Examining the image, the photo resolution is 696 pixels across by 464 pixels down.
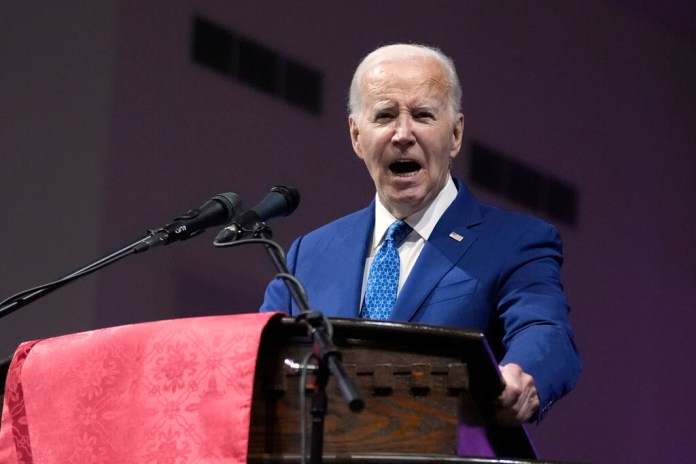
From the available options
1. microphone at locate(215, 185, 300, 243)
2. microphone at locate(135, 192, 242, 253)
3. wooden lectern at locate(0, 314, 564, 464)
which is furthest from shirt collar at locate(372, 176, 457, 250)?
wooden lectern at locate(0, 314, 564, 464)

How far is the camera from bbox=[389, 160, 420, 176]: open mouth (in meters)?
2.80

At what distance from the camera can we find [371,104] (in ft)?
9.21

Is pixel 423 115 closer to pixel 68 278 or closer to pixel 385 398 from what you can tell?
pixel 68 278

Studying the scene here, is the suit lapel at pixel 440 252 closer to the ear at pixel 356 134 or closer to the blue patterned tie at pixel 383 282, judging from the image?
the blue patterned tie at pixel 383 282

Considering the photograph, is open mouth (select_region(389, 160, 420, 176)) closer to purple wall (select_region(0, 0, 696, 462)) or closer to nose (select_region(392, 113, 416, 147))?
nose (select_region(392, 113, 416, 147))

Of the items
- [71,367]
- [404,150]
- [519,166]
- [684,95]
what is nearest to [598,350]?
[519,166]

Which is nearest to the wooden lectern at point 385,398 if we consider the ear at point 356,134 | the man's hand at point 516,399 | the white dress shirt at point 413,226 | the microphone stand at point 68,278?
the man's hand at point 516,399

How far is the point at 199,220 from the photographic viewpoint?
7.32 ft

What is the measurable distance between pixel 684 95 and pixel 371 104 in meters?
3.48

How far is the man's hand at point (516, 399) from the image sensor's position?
1.87 metres

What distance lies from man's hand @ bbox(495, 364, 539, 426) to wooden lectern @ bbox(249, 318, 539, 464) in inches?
7.0

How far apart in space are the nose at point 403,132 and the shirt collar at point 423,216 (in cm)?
15

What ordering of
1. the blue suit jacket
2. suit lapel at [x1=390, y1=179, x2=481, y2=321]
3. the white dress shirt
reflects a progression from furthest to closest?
the white dress shirt < suit lapel at [x1=390, y1=179, x2=481, y2=321] < the blue suit jacket

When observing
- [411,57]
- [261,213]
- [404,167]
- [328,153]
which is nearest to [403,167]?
[404,167]
